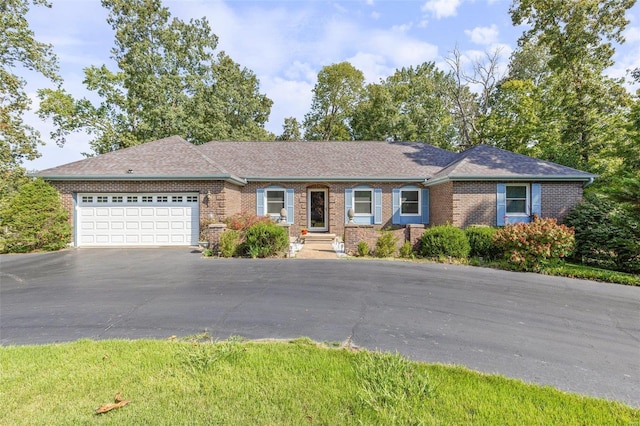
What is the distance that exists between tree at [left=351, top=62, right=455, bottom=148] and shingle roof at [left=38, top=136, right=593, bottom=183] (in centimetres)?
756

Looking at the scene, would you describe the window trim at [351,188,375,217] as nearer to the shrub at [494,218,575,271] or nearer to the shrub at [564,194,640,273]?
the shrub at [494,218,575,271]

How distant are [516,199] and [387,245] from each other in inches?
270

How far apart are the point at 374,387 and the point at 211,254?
8.91 meters

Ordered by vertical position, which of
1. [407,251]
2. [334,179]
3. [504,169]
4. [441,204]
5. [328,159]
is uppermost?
[328,159]

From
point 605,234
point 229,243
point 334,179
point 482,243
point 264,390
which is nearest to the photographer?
point 264,390

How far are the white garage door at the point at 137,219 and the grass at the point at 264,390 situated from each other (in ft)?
30.1

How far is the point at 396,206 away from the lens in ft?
49.2

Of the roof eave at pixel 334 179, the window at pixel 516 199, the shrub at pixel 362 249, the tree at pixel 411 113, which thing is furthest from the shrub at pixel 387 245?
the tree at pixel 411 113

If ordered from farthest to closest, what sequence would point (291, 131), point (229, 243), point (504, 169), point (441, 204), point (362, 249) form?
point (291, 131)
point (441, 204)
point (504, 169)
point (362, 249)
point (229, 243)

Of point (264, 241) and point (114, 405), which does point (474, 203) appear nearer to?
point (264, 241)

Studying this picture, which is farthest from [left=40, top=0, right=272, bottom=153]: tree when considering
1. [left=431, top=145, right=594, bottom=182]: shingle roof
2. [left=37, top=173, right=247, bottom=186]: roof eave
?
[left=431, top=145, right=594, bottom=182]: shingle roof

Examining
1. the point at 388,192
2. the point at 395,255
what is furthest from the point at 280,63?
the point at 395,255

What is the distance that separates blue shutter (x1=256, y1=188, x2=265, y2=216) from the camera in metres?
15.0

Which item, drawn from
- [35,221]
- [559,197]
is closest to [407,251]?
[559,197]
